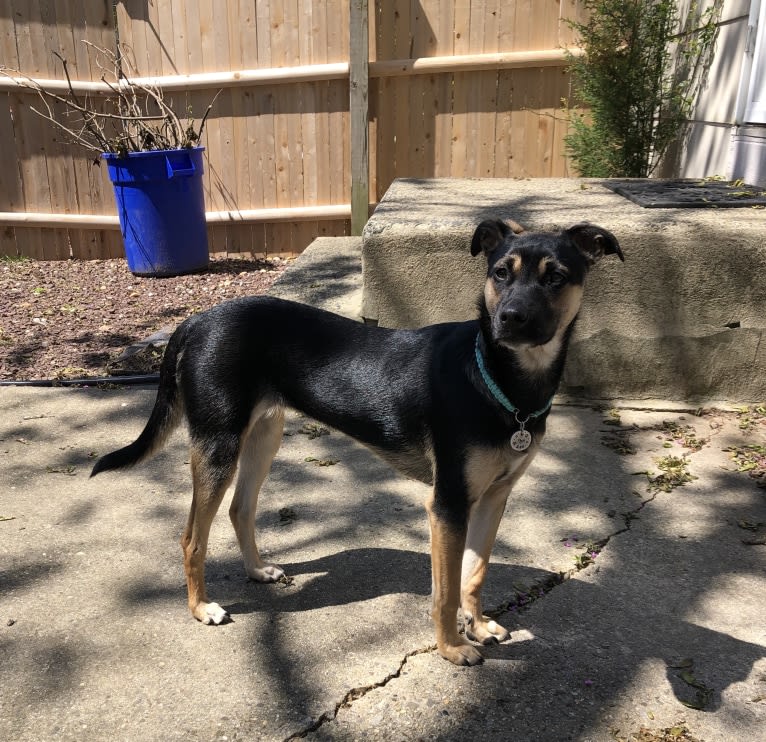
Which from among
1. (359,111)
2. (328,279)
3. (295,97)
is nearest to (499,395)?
(328,279)

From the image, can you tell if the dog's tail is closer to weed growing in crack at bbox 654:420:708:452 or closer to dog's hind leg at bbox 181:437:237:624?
dog's hind leg at bbox 181:437:237:624

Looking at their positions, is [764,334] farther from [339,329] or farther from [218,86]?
[218,86]

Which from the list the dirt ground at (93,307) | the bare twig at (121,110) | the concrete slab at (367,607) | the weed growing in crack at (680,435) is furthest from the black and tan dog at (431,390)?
the bare twig at (121,110)

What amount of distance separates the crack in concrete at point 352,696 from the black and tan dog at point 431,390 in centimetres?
12

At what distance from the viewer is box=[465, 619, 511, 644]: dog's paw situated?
294cm

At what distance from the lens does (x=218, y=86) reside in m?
8.69

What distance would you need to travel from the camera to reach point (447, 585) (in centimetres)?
273

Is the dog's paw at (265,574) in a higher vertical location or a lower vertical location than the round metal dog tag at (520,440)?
lower

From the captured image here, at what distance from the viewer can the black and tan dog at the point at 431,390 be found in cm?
269

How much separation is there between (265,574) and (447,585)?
3.24ft

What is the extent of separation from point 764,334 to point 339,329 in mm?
3193

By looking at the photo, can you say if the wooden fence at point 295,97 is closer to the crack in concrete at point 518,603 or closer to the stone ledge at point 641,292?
the stone ledge at point 641,292

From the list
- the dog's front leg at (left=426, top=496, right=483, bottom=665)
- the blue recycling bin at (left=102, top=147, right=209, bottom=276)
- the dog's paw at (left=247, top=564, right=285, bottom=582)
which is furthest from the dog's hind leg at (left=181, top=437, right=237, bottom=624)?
the blue recycling bin at (left=102, top=147, right=209, bottom=276)

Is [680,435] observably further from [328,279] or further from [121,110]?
[121,110]
